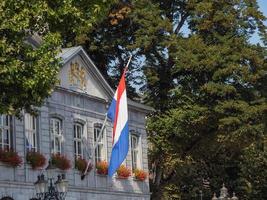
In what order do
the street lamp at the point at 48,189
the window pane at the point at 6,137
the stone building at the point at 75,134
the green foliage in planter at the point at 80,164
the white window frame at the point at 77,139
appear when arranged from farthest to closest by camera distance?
the white window frame at the point at 77,139, the green foliage in planter at the point at 80,164, the stone building at the point at 75,134, the window pane at the point at 6,137, the street lamp at the point at 48,189

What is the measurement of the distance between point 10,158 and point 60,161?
3.34 metres

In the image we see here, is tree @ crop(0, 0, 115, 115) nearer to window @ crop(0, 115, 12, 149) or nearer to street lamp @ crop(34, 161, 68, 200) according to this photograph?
street lamp @ crop(34, 161, 68, 200)

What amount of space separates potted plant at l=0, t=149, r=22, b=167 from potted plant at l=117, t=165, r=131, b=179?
7774mm

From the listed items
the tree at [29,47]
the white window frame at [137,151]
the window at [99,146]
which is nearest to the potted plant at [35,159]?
the window at [99,146]

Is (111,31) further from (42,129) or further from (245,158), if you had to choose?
(245,158)

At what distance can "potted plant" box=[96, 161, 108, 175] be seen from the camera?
106 ft

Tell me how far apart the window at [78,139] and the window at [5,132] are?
4672 mm

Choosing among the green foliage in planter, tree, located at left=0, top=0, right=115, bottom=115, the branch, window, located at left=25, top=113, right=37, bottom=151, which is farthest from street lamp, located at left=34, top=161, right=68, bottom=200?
the branch

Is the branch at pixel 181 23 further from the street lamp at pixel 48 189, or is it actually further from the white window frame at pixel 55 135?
the street lamp at pixel 48 189

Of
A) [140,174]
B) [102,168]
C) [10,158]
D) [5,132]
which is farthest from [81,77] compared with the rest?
[10,158]

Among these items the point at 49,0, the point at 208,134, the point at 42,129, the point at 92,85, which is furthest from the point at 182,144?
the point at 49,0

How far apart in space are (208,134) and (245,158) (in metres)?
15.8

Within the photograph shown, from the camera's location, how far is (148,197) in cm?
3706

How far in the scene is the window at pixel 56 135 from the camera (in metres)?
29.8
